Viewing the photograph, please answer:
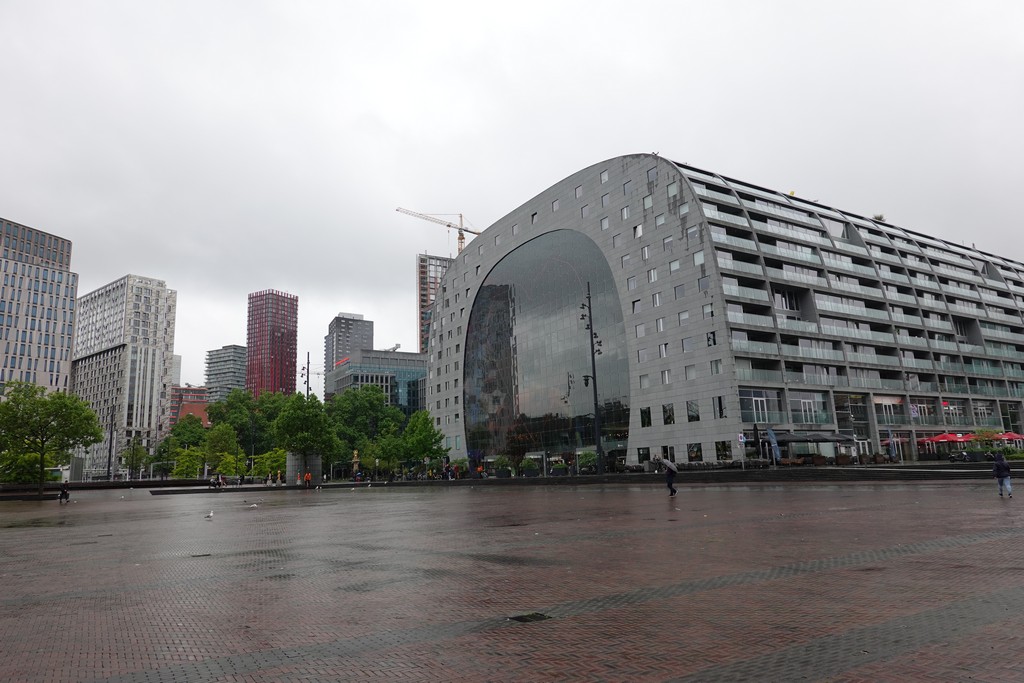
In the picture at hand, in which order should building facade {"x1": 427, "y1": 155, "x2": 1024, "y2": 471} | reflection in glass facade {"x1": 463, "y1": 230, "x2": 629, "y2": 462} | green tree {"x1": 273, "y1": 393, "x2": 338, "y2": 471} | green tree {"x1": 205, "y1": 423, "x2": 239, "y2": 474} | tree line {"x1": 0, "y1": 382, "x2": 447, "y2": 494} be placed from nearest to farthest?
tree line {"x1": 0, "y1": 382, "x2": 447, "y2": 494}
building facade {"x1": 427, "y1": 155, "x2": 1024, "y2": 471}
green tree {"x1": 273, "y1": 393, "x2": 338, "y2": 471}
reflection in glass facade {"x1": 463, "y1": 230, "x2": 629, "y2": 462}
green tree {"x1": 205, "y1": 423, "x2": 239, "y2": 474}

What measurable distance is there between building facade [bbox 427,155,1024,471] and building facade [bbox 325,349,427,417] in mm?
85257

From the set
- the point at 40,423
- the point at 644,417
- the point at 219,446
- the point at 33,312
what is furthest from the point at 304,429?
the point at 33,312

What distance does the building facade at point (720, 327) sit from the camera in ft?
194

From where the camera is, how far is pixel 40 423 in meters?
49.1

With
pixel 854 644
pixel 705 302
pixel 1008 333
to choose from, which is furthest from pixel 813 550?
pixel 1008 333

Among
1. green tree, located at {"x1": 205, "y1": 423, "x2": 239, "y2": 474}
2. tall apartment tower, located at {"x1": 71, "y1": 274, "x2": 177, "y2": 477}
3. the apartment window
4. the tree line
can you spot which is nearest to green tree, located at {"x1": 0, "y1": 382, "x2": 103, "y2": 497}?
the tree line

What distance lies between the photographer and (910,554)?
31.7ft

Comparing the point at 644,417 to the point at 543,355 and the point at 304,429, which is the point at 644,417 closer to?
the point at 543,355

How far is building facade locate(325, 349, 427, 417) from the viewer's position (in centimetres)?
16925

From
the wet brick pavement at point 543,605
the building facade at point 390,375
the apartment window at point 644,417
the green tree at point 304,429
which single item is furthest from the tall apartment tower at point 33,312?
the wet brick pavement at point 543,605

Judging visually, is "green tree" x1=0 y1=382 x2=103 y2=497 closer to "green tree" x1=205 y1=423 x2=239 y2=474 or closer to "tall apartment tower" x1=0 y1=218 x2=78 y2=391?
"green tree" x1=205 y1=423 x2=239 y2=474

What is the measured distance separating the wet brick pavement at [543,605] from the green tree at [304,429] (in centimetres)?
5453

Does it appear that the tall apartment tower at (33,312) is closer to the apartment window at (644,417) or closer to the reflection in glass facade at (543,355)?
the reflection in glass facade at (543,355)

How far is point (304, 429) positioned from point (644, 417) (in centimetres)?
3571
